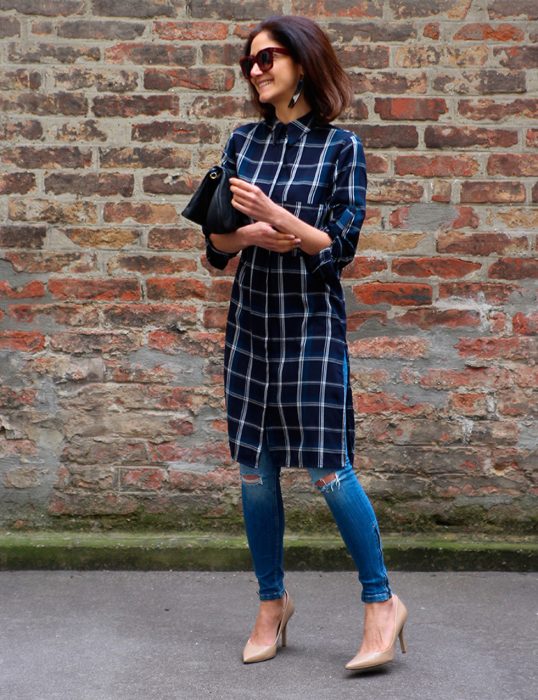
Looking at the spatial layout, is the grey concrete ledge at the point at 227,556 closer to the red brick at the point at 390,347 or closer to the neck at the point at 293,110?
the red brick at the point at 390,347

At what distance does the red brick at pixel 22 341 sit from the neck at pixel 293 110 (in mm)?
1568

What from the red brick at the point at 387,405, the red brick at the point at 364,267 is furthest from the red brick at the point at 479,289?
the red brick at the point at 387,405

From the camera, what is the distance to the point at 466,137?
164 inches

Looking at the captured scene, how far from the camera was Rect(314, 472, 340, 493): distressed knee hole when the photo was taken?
3.04 m

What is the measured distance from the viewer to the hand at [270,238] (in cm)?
292

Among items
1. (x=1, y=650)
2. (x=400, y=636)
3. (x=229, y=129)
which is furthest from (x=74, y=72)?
(x=400, y=636)

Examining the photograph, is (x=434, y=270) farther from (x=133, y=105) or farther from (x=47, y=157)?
(x=47, y=157)

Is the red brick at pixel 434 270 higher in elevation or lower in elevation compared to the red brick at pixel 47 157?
lower

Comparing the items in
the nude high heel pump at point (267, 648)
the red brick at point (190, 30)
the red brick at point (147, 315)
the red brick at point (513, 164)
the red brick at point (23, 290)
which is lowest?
the nude high heel pump at point (267, 648)

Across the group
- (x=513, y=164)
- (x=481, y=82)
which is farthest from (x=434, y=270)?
(x=481, y=82)

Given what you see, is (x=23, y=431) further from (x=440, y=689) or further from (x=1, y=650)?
(x=440, y=689)

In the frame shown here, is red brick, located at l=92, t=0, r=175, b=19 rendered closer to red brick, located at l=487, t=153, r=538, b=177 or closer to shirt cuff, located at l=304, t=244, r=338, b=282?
red brick, located at l=487, t=153, r=538, b=177

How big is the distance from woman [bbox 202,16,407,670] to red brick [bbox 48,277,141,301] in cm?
116

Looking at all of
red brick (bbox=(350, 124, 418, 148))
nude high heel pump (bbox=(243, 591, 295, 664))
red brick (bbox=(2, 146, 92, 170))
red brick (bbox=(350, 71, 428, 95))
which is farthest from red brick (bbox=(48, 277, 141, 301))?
nude high heel pump (bbox=(243, 591, 295, 664))
